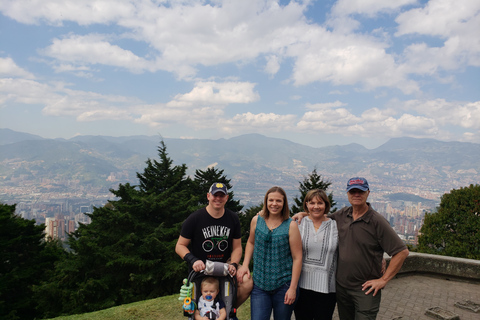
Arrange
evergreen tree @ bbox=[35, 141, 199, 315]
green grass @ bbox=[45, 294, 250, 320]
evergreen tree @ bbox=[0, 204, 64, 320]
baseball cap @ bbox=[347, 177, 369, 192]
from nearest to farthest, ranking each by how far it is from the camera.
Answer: baseball cap @ bbox=[347, 177, 369, 192], green grass @ bbox=[45, 294, 250, 320], evergreen tree @ bbox=[35, 141, 199, 315], evergreen tree @ bbox=[0, 204, 64, 320]

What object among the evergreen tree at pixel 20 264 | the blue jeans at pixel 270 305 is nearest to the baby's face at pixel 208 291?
the blue jeans at pixel 270 305

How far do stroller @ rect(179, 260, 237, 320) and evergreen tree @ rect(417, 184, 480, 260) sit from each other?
371 inches

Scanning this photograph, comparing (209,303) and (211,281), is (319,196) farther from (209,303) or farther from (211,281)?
(209,303)

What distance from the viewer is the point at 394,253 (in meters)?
2.82

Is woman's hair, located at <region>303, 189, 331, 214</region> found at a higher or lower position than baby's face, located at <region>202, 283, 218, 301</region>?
higher

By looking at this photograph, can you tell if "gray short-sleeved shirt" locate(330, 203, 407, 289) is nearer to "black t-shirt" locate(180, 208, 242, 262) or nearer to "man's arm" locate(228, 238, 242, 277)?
"man's arm" locate(228, 238, 242, 277)

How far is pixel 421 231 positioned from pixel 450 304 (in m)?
5.33

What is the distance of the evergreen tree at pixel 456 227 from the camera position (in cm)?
930

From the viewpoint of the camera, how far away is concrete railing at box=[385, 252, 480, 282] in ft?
24.1

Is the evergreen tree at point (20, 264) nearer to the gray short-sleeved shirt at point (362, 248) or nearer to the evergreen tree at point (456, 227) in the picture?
the gray short-sleeved shirt at point (362, 248)

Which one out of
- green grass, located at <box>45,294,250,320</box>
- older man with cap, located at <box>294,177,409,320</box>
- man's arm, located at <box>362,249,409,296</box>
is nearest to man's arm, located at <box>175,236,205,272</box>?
older man with cap, located at <box>294,177,409,320</box>

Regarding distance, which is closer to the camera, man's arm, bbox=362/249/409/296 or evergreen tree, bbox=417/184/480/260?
man's arm, bbox=362/249/409/296

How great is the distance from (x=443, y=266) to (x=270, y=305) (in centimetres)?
678

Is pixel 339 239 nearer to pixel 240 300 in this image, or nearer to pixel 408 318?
pixel 240 300
